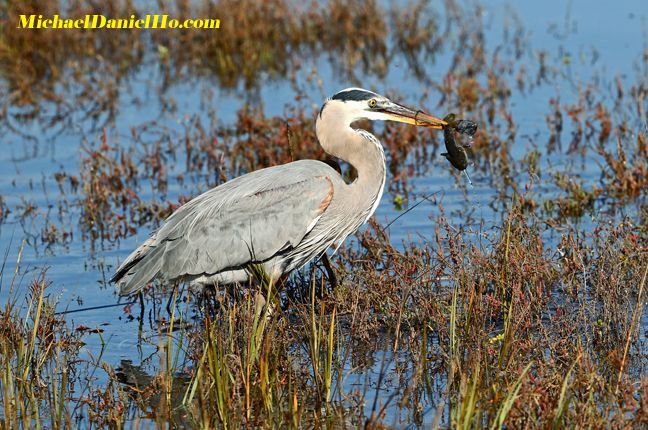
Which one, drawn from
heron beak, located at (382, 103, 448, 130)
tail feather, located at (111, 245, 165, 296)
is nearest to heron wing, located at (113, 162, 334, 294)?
tail feather, located at (111, 245, 165, 296)

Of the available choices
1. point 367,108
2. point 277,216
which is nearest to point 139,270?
point 277,216

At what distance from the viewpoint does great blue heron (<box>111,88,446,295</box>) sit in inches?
252

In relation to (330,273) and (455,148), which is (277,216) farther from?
(455,148)

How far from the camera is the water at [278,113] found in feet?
24.7

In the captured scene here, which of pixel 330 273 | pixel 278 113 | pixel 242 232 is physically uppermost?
pixel 278 113

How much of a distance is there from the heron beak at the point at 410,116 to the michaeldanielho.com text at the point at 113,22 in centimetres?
641

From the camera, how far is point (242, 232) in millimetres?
6418

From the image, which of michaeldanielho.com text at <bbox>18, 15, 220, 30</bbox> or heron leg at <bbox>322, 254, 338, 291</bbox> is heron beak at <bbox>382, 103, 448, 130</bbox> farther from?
michaeldanielho.com text at <bbox>18, 15, 220, 30</bbox>

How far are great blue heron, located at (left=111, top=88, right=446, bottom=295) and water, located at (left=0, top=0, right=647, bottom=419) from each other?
436 mm

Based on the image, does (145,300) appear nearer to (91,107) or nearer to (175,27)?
(91,107)

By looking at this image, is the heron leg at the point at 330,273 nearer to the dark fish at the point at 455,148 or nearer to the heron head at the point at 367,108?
the heron head at the point at 367,108

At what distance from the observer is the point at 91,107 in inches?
460

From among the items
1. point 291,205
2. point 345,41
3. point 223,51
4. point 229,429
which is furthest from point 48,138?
point 229,429

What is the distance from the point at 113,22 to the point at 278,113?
358cm
